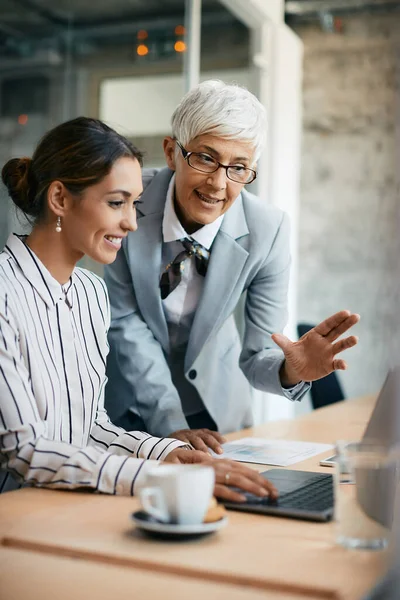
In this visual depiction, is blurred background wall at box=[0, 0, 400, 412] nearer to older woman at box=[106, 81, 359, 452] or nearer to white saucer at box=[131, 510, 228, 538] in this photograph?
older woman at box=[106, 81, 359, 452]

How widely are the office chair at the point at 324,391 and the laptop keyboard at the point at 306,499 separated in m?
2.09

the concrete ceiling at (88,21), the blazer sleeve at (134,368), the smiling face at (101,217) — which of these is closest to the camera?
the smiling face at (101,217)

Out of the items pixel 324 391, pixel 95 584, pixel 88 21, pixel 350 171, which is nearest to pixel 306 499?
pixel 95 584

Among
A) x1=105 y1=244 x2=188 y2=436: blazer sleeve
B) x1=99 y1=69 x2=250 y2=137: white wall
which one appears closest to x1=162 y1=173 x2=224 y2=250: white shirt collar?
x1=105 y1=244 x2=188 y2=436: blazer sleeve

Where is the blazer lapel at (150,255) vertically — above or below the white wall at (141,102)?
below

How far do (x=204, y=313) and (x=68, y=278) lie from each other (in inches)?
20.9

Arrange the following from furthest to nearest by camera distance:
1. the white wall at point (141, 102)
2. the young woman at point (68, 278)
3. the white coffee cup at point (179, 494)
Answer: the white wall at point (141, 102)
the young woman at point (68, 278)
the white coffee cup at point (179, 494)

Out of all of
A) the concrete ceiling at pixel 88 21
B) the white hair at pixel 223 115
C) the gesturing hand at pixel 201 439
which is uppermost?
the concrete ceiling at pixel 88 21

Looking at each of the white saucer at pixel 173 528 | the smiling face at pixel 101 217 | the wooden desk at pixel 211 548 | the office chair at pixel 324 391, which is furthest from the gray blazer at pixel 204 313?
the office chair at pixel 324 391

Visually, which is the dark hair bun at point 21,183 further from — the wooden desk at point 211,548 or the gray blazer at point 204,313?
the wooden desk at point 211,548

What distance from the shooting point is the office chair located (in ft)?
11.1

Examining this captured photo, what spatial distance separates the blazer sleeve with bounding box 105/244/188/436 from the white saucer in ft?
2.89

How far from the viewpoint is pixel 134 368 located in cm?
199

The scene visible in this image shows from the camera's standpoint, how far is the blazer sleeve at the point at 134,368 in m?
1.93
